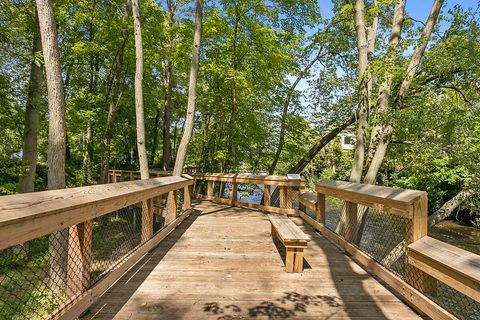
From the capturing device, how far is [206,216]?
24.0ft

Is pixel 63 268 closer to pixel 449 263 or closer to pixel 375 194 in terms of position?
pixel 375 194

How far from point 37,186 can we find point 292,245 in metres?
15.1

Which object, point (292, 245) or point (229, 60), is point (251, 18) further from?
point (292, 245)

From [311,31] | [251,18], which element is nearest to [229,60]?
[251,18]

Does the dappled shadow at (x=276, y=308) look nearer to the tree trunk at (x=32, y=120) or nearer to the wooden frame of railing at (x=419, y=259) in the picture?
the wooden frame of railing at (x=419, y=259)

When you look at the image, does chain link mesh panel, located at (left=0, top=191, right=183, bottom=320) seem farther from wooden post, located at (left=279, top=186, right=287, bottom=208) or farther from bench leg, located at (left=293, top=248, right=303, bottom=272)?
wooden post, located at (left=279, top=186, right=287, bottom=208)

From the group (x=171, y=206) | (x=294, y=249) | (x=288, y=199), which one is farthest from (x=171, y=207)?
(x=294, y=249)

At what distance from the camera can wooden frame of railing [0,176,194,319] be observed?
1.65 m

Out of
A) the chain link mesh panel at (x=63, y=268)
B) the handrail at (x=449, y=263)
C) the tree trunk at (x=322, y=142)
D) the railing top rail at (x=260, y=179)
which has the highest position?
the tree trunk at (x=322, y=142)

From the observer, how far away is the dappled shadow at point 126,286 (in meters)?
2.53

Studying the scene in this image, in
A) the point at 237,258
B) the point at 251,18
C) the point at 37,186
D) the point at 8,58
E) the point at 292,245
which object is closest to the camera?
the point at 292,245

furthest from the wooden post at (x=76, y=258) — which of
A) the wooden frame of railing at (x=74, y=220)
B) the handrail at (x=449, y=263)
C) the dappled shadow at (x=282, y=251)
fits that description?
the handrail at (x=449, y=263)

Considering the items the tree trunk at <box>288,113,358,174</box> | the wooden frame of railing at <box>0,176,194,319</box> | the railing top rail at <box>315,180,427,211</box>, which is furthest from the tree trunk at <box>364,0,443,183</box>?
the wooden frame of railing at <box>0,176,194,319</box>

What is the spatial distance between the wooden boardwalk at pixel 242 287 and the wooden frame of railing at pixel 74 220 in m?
0.15
